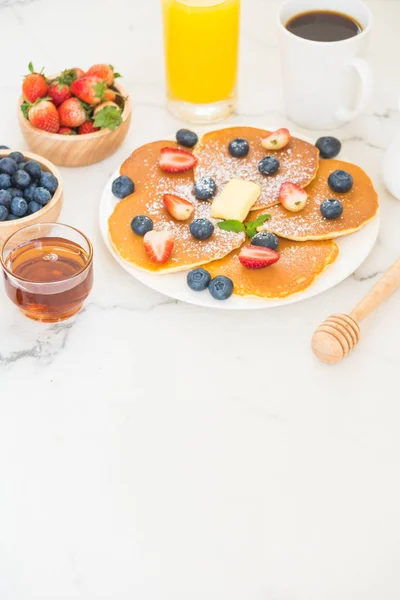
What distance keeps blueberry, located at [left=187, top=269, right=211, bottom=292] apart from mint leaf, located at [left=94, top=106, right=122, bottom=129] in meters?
0.43

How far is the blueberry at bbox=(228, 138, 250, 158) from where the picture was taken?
5.15 feet

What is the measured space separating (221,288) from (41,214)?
368mm

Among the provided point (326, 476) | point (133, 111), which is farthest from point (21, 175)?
point (326, 476)

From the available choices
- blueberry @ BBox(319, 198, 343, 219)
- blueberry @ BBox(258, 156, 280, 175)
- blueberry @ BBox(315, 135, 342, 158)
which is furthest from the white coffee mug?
blueberry @ BBox(319, 198, 343, 219)

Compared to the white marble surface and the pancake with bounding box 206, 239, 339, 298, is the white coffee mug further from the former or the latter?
the pancake with bounding box 206, 239, 339, 298

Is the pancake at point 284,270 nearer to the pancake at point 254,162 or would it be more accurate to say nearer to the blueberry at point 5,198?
the pancake at point 254,162

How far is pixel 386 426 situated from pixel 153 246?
0.52m

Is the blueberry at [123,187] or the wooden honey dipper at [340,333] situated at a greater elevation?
the blueberry at [123,187]

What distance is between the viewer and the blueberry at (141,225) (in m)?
1.41

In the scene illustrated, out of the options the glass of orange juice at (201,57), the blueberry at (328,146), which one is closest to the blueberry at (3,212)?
the glass of orange juice at (201,57)

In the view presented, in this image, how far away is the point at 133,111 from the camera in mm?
→ 1786

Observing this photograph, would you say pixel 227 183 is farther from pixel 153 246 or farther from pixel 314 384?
pixel 314 384

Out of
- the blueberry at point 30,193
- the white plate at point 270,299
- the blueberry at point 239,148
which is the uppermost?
the blueberry at point 30,193

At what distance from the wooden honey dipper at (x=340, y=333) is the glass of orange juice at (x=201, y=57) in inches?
26.8
